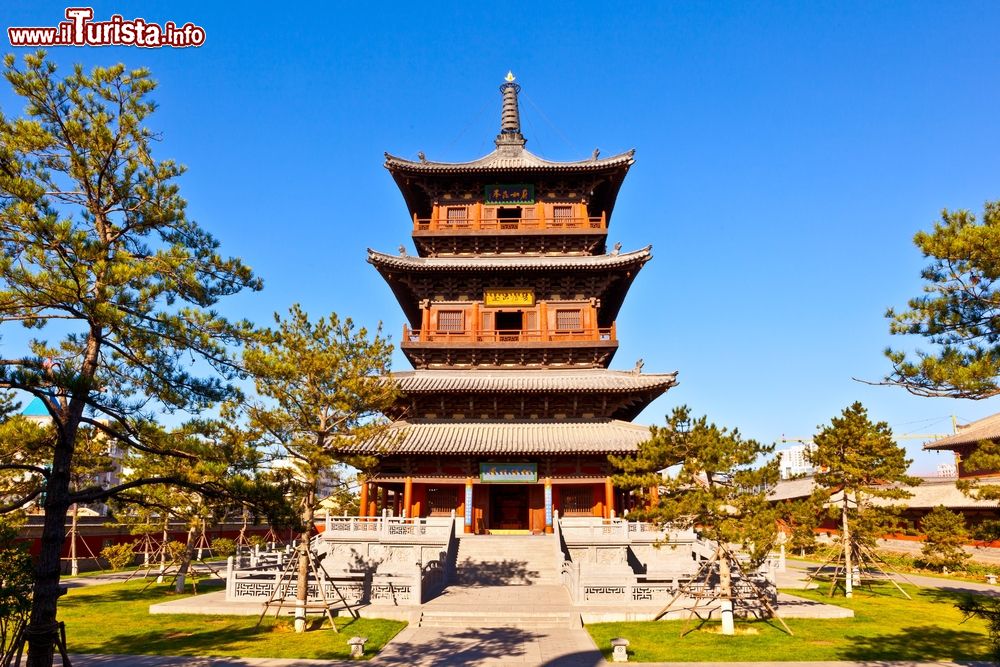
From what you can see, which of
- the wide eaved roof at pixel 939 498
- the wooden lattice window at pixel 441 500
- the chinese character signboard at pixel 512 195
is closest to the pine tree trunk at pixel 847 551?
the wide eaved roof at pixel 939 498

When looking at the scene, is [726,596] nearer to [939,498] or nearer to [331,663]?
[331,663]

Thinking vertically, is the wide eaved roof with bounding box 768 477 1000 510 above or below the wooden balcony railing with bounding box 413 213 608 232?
below

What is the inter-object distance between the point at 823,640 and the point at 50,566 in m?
16.8

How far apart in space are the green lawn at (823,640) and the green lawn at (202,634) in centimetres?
646

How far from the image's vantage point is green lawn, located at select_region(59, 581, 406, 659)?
1403cm

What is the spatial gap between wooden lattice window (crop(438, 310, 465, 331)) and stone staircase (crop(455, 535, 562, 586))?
11.5 meters

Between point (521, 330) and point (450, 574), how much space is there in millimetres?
13514

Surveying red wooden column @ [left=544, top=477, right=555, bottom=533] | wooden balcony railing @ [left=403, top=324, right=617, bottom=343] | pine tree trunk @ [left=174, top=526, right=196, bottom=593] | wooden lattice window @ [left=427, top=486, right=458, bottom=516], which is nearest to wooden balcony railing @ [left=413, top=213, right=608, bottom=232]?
wooden balcony railing @ [left=403, top=324, right=617, bottom=343]

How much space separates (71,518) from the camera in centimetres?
3102

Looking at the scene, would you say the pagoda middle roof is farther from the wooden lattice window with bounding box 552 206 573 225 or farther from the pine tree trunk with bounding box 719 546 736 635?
the pine tree trunk with bounding box 719 546 736 635

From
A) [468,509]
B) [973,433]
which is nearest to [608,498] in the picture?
[468,509]

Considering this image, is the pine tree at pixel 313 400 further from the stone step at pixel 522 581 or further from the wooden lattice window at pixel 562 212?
the wooden lattice window at pixel 562 212

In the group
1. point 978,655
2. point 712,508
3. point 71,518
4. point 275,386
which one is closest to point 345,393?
point 275,386

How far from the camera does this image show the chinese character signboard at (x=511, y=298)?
3222 centimetres
